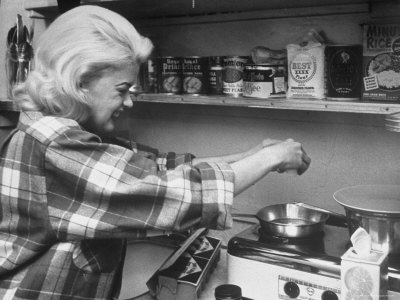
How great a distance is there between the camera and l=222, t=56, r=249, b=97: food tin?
1.54 m

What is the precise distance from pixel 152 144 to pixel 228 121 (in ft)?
1.26

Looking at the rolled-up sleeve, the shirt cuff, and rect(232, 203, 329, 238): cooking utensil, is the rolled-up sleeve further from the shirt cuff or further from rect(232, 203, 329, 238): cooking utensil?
rect(232, 203, 329, 238): cooking utensil

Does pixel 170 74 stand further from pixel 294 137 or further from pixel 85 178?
pixel 85 178

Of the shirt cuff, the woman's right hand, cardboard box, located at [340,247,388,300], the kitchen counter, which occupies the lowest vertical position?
the kitchen counter

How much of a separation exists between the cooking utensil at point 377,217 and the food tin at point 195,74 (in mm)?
581

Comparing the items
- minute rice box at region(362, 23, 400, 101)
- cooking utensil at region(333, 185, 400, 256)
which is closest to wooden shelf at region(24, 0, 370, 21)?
minute rice box at region(362, 23, 400, 101)

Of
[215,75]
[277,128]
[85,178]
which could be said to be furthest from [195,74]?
[85,178]

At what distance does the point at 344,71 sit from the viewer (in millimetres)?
1379

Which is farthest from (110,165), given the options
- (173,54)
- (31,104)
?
(173,54)

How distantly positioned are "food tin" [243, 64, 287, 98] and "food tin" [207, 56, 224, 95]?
0.13m

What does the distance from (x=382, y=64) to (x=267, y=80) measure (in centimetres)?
→ 32

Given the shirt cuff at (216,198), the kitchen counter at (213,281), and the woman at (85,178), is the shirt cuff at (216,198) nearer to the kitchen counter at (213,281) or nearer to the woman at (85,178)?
the woman at (85,178)

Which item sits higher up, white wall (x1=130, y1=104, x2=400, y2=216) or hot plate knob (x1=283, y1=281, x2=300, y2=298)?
white wall (x1=130, y1=104, x2=400, y2=216)

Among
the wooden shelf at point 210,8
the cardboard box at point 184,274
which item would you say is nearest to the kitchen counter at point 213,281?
the cardboard box at point 184,274
